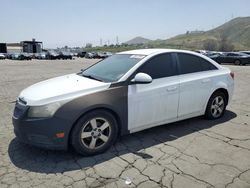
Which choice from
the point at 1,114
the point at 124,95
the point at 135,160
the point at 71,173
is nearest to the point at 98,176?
the point at 71,173

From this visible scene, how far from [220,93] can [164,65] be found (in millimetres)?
1692

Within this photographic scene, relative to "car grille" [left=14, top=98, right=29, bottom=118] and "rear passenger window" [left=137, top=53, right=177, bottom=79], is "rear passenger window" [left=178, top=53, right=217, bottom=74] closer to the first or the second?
"rear passenger window" [left=137, top=53, right=177, bottom=79]

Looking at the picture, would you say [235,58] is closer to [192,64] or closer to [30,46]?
[192,64]

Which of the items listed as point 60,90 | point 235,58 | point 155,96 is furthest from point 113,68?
point 235,58

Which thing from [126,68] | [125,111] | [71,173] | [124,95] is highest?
[126,68]

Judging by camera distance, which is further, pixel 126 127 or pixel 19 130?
pixel 126 127

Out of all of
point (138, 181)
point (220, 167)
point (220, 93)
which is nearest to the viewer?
point (138, 181)

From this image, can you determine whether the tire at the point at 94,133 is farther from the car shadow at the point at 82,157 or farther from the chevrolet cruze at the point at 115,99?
the car shadow at the point at 82,157

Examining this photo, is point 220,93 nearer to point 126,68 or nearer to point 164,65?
point 164,65

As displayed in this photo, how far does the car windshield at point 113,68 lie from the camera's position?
173 inches

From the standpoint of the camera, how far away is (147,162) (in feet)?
12.4

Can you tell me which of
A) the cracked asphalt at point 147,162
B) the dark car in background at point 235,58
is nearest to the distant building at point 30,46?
the dark car in background at point 235,58

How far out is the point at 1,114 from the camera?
627 cm

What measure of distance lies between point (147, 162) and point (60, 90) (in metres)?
1.68
